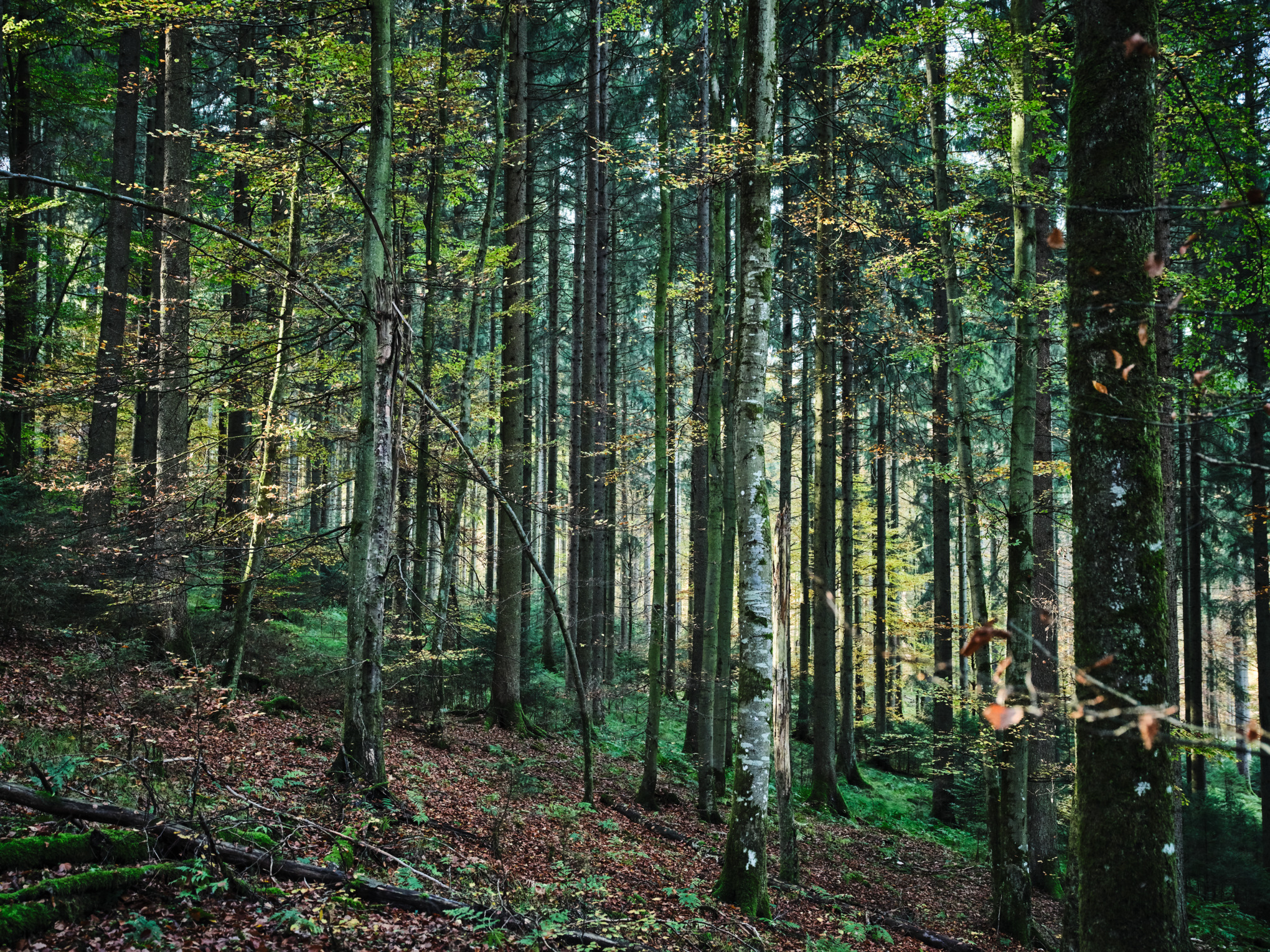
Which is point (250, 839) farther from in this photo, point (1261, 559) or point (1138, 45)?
point (1261, 559)

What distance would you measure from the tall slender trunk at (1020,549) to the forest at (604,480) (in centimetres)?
7

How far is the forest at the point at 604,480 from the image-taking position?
4.04 metres

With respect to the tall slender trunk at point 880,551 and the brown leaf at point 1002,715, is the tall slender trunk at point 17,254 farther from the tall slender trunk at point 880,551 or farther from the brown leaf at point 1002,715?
the tall slender trunk at point 880,551

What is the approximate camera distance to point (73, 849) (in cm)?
409

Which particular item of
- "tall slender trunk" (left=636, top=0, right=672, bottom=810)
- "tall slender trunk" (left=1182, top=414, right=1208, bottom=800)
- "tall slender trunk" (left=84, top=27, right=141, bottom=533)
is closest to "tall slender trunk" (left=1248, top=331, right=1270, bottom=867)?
"tall slender trunk" (left=1182, top=414, right=1208, bottom=800)

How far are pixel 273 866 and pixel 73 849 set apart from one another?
1.15m

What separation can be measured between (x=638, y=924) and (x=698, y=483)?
39.9 feet

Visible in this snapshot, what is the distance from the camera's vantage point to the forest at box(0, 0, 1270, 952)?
4.04m

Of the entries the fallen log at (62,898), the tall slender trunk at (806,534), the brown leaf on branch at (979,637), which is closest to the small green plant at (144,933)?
the fallen log at (62,898)

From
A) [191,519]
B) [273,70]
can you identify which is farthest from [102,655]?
[273,70]

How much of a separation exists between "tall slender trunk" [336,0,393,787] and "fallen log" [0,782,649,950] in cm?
190

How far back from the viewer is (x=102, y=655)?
916 cm

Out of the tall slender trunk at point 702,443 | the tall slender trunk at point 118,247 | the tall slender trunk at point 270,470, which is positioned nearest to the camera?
the tall slender trunk at point 270,470

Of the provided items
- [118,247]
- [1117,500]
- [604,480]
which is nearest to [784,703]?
[604,480]
